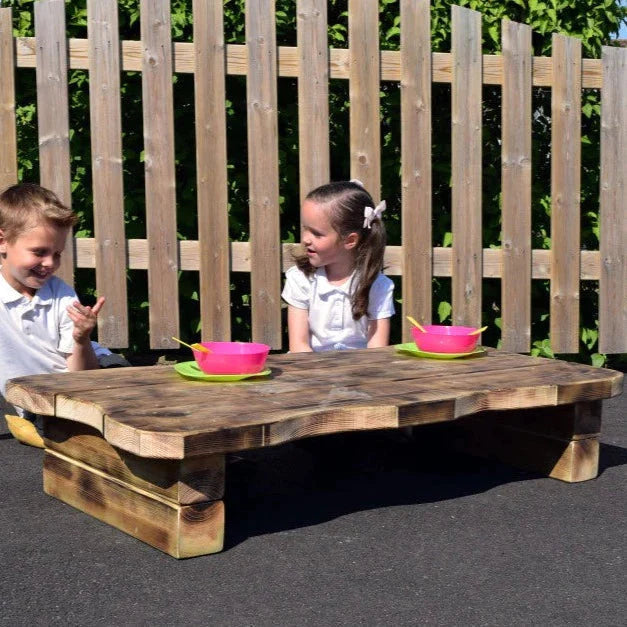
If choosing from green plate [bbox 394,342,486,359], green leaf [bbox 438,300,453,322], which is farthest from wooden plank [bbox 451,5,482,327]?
green plate [bbox 394,342,486,359]

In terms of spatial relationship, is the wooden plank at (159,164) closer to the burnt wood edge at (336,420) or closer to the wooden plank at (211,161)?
the wooden plank at (211,161)

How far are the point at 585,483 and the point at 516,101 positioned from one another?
100 inches

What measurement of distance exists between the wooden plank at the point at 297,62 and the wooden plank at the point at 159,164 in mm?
78

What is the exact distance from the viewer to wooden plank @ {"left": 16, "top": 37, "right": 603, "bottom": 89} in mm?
5262

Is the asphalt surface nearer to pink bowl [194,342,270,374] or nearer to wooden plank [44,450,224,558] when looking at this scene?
wooden plank [44,450,224,558]

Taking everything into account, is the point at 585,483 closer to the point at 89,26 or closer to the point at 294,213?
the point at 294,213

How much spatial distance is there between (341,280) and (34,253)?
4.59 feet

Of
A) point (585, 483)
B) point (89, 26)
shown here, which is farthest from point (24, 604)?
point (89, 26)

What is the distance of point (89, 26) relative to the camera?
5.22 m

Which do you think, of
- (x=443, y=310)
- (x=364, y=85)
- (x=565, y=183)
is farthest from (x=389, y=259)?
(x=565, y=183)

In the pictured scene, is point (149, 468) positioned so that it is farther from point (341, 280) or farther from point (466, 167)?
point (466, 167)

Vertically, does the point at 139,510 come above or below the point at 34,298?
below

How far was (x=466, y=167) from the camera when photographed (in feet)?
18.6

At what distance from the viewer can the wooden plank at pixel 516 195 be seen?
5684mm
